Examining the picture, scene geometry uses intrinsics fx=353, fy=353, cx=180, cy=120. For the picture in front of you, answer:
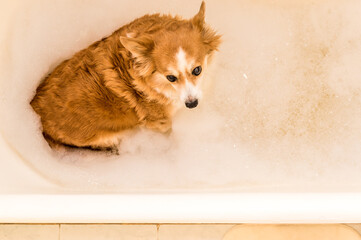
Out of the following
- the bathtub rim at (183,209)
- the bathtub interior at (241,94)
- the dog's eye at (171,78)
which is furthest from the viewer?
the bathtub interior at (241,94)

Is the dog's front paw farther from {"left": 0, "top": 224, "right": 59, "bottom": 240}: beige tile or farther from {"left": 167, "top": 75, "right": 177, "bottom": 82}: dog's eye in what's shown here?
{"left": 0, "top": 224, "right": 59, "bottom": 240}: beige tile

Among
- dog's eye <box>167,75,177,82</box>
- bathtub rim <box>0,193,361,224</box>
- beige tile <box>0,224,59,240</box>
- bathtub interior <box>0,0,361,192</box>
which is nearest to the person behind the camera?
bathtub rim <box>0,193,361,224</box>

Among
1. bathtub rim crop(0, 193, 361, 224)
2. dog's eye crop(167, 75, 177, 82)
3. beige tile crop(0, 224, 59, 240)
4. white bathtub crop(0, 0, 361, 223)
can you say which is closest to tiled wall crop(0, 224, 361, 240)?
beige tile crop(0, 224, 59, 240)

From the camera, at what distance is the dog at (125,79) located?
1.48 m

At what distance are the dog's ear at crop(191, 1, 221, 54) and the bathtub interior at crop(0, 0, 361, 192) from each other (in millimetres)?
417

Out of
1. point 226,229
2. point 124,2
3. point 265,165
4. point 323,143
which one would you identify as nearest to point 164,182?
point 226,229

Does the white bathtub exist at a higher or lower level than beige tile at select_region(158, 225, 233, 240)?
higher

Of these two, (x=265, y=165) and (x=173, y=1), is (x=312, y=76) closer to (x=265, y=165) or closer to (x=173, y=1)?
(x=265, y=165)

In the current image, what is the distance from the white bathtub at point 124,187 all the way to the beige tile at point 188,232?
0.18 meters

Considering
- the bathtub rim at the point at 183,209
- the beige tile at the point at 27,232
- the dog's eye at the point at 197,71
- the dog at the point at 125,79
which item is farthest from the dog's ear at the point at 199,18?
the beige tile at the point at 27,232

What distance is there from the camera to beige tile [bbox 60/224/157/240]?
5.80ft

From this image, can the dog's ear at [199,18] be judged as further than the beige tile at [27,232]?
No

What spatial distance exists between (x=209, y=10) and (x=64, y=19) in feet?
2.76

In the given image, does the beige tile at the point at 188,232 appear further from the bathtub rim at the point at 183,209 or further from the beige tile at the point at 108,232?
the bathtub rim at the point at 183,209
